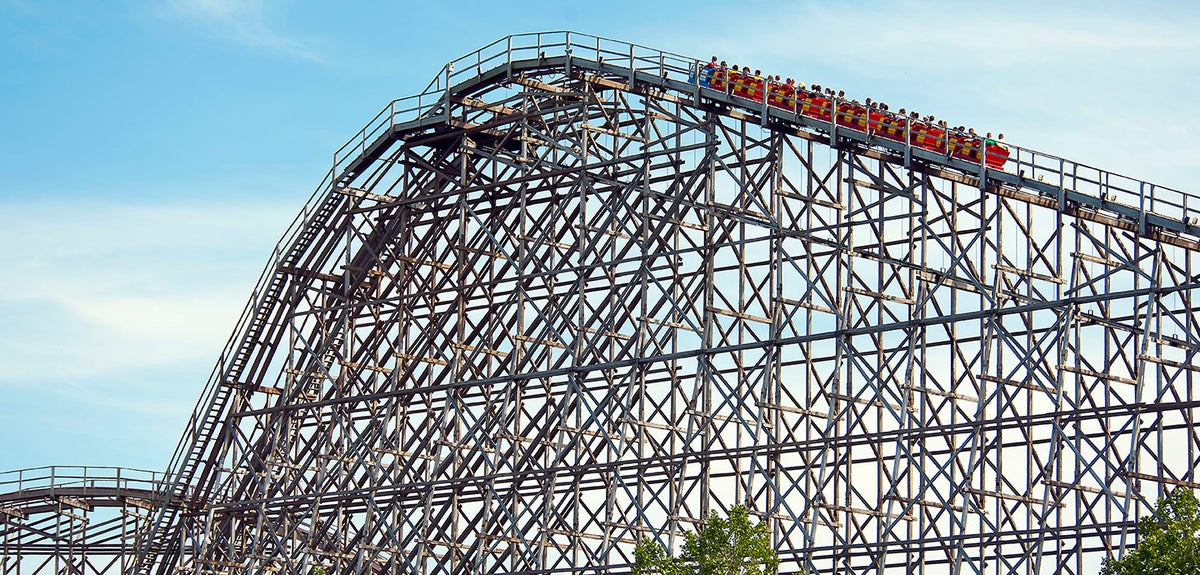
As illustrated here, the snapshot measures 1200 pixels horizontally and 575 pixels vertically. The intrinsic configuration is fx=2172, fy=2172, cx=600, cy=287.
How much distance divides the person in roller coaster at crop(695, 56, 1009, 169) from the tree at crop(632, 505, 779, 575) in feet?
22.5

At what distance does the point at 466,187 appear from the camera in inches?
1574

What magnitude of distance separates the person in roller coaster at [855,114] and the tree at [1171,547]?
7.39 metres

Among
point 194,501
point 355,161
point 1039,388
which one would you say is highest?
point 355,161

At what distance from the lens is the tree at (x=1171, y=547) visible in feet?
89.4

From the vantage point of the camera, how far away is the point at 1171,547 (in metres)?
27.3

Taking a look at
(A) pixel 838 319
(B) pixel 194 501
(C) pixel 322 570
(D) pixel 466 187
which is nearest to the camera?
(A) pixel 838 319

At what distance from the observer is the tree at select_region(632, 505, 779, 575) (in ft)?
102

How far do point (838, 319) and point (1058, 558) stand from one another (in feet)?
16.6

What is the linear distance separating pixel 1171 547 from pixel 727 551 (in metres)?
6.64

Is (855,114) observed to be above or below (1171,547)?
above

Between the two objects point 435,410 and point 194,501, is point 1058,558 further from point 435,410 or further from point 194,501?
point 194,501

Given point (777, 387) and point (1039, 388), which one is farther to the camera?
point (777, 387)

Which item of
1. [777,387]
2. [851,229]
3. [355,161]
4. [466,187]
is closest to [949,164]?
[851,229]

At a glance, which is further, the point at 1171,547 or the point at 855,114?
the point at 855,114
